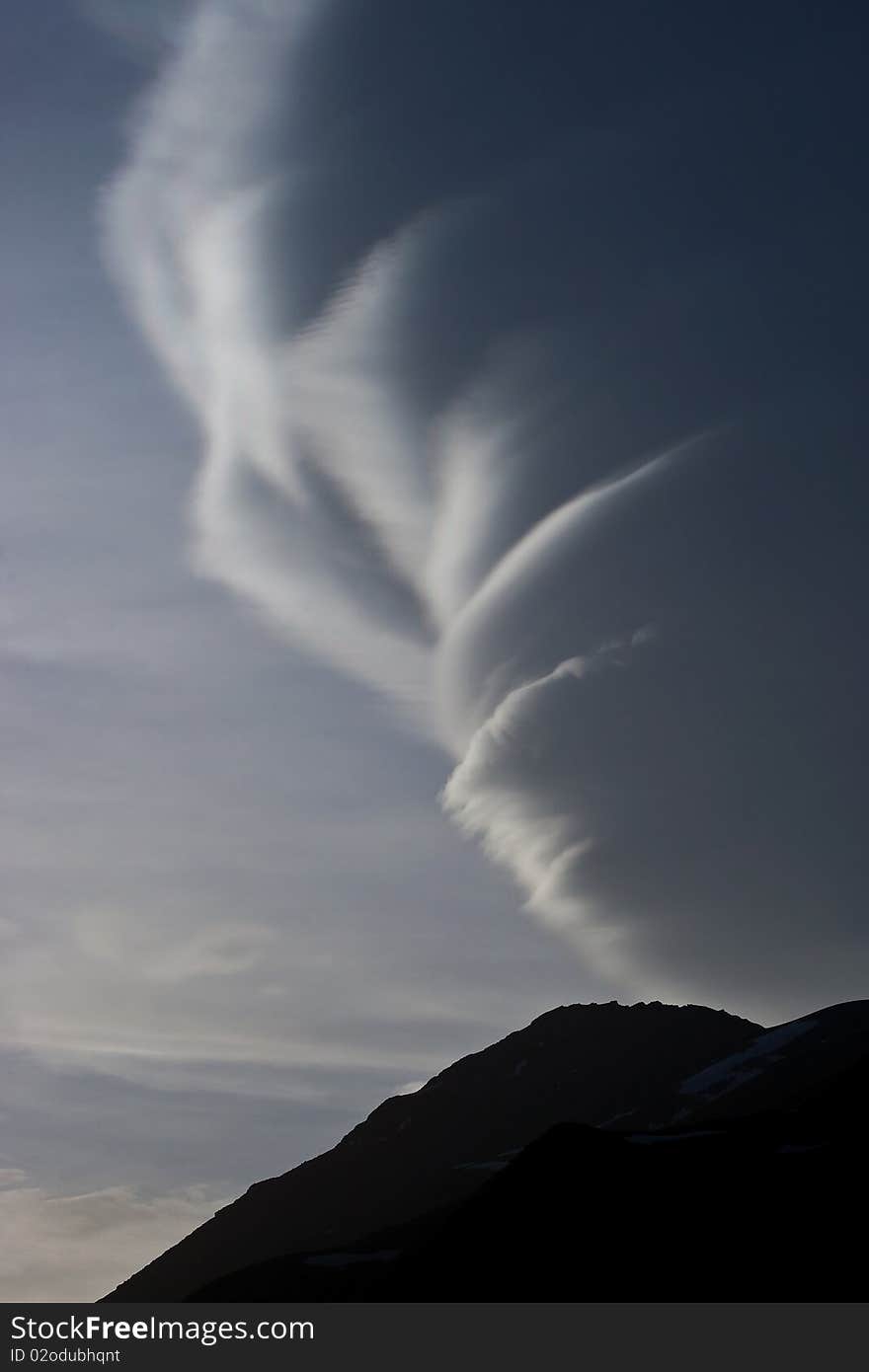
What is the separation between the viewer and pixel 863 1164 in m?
118

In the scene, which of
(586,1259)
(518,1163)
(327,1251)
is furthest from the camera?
(327,1251)
